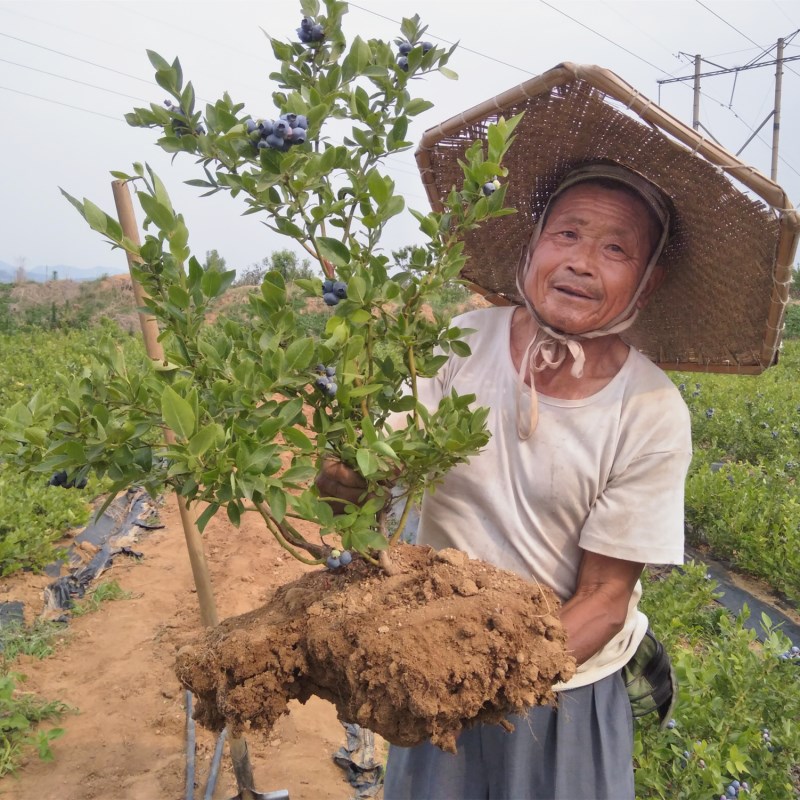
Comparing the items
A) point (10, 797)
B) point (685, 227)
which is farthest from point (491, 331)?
point (10, 797)

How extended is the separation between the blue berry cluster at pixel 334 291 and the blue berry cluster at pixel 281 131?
22 cm

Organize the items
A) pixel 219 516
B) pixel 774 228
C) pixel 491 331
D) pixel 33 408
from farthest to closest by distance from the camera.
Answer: pixel 219 516 < pixel 491 331 < pixel 774 228 < pixel 33 408

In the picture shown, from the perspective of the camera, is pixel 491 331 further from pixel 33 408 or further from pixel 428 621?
pixel 33 408

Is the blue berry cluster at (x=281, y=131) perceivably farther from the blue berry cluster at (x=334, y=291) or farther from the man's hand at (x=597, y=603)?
the man's hand at (x=597, y=603)

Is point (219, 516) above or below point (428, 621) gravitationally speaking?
below

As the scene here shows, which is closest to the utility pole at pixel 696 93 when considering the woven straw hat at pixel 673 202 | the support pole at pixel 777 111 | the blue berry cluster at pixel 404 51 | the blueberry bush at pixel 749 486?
the support pole at pixel 777 111

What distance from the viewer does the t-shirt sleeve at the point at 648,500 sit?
1.47 meters

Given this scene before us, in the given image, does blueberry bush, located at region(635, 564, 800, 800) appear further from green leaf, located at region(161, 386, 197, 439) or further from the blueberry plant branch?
A: green leaf, located at region(161, 386, 197, 439)

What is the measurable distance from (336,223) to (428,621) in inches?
27.5

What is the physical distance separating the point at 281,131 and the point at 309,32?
0.80ft

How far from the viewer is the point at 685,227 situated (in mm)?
1728

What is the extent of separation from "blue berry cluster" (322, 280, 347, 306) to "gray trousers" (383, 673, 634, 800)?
100 cm

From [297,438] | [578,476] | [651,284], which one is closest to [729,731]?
[578,476]

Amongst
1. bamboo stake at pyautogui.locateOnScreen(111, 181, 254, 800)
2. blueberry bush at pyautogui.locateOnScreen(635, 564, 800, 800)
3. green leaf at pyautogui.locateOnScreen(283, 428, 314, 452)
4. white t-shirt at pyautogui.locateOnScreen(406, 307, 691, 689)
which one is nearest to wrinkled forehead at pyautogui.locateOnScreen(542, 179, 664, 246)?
white t-shirt at pyautogui.locateOnScreen(406, 307, 691, 689)
